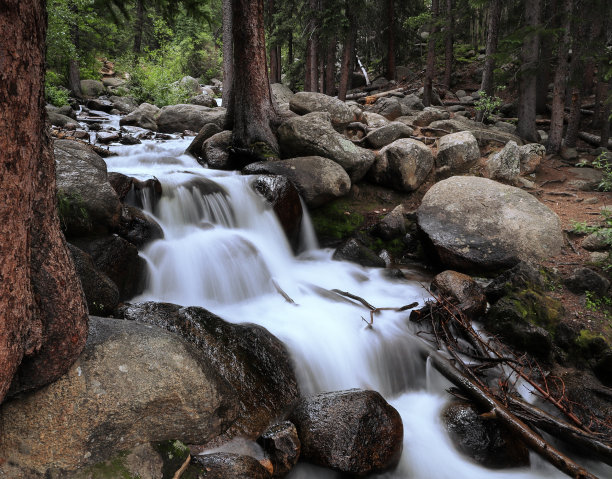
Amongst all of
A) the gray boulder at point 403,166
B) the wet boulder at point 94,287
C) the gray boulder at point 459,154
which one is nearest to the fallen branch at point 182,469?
the wet boulder at point 94,287

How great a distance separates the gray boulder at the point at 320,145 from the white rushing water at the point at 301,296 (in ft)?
6.62

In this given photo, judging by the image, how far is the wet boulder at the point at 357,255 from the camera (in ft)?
26.7

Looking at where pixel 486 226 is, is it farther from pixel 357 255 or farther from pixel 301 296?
pixel 301 296

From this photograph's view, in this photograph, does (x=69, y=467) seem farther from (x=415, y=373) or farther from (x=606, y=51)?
(x=606, y=51)

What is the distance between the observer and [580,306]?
19.4 feet

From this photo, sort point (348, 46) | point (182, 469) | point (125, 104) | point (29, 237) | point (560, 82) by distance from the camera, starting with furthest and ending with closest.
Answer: point (125, 104) → point (348, 46) → point (560, 82) → point (182, 469) → point (29, 237)

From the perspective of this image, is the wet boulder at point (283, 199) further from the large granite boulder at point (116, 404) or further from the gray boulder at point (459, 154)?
the large granite boulder at point (116, 404)

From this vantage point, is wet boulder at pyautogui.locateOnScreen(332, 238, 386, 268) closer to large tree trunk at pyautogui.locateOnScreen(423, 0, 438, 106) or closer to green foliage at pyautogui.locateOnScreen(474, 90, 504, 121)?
green foliage at pyautogui.locateOnScreen(474, 90, 504, 121)

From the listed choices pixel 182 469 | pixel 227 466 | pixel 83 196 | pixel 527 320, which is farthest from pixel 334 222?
pixel 182 469

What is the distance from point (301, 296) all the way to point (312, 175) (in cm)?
341

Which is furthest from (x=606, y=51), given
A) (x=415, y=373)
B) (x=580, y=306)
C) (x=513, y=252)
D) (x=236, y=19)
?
(x=415, y=373)

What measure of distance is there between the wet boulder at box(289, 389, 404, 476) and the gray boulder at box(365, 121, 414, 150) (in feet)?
29.9

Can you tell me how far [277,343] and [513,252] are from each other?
5084mm

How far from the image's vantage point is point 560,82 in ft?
35.7
